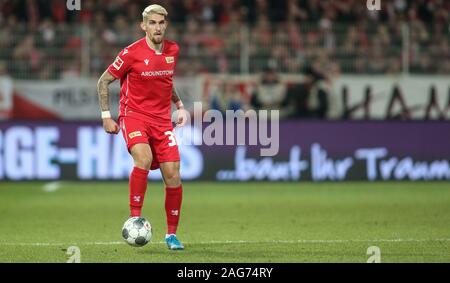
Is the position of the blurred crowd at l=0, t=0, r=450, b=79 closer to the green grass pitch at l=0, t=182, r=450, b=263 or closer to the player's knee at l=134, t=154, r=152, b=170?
the green grass pitch at l=0, t=182, r=450, b=263

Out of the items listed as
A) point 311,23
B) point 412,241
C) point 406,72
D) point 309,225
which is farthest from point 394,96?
point 412,241

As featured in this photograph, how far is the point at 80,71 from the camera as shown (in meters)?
21.9

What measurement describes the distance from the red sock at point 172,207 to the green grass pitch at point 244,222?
25 centimetres

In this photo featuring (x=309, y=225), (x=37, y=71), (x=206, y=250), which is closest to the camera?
(x=206, y=250)

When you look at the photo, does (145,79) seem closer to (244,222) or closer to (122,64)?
(122,64)

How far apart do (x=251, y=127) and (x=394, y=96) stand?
4.14m

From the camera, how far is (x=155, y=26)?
1027 cm

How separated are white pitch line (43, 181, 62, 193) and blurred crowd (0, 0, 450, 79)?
303cm

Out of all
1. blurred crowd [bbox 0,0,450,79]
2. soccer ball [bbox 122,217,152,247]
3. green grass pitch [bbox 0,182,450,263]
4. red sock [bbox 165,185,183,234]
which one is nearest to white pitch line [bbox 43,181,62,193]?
green grass pitch [bbox 0,182,450,263]

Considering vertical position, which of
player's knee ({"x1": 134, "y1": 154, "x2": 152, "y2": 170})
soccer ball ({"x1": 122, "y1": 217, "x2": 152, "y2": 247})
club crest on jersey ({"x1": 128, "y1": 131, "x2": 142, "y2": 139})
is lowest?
soccer ball ({"x1": 122, "y1": 217, "x2": 152, "y2": 247})

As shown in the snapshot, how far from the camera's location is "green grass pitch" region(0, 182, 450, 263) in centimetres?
1005

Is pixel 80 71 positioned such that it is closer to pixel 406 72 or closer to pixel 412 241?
pixel 406 72

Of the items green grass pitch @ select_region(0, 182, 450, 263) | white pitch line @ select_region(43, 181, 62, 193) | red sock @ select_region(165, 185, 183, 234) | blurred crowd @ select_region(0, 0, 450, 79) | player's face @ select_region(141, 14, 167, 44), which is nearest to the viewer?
green grass pitch @ select_region(0, 182, 450, 263)

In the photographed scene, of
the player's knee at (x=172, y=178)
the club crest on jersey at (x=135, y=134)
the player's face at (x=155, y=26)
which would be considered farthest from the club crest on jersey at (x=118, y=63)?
the player's knee at (x=172, y=178)
